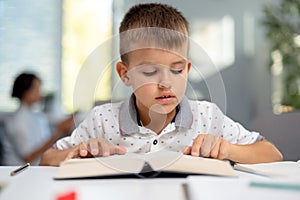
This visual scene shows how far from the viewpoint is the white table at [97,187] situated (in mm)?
488

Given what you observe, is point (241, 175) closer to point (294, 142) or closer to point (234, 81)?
point (294, 142)

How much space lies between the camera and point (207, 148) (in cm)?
76

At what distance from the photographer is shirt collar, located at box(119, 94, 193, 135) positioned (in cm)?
86

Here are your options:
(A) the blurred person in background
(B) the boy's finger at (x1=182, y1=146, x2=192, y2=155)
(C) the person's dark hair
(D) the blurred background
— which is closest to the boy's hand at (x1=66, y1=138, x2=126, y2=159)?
(B) the boy's finger at (x1=182, y1=146, x2=192, y2=155)

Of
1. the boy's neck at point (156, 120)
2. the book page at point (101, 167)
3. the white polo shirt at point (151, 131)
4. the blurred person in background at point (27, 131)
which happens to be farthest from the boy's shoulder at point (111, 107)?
the blurred person in background at point (27, 131)

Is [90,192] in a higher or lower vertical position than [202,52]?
lower

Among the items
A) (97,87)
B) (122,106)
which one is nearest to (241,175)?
(97,87)

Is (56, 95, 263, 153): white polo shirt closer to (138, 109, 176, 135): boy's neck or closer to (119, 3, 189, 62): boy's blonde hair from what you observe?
(138, 109, 176, 135): boy's neck

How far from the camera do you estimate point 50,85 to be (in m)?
3.55

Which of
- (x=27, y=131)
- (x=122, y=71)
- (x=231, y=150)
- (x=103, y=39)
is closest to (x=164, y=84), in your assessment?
(x=122, y=71)

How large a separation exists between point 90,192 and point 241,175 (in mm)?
259

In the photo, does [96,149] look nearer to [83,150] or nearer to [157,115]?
[83,150]

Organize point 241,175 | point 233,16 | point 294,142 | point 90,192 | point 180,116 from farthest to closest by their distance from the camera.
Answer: point 233,16 < point 294,142 < point 180,116 < point 241,175 < point 90,192

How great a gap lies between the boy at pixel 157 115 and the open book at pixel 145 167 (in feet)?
0.16
